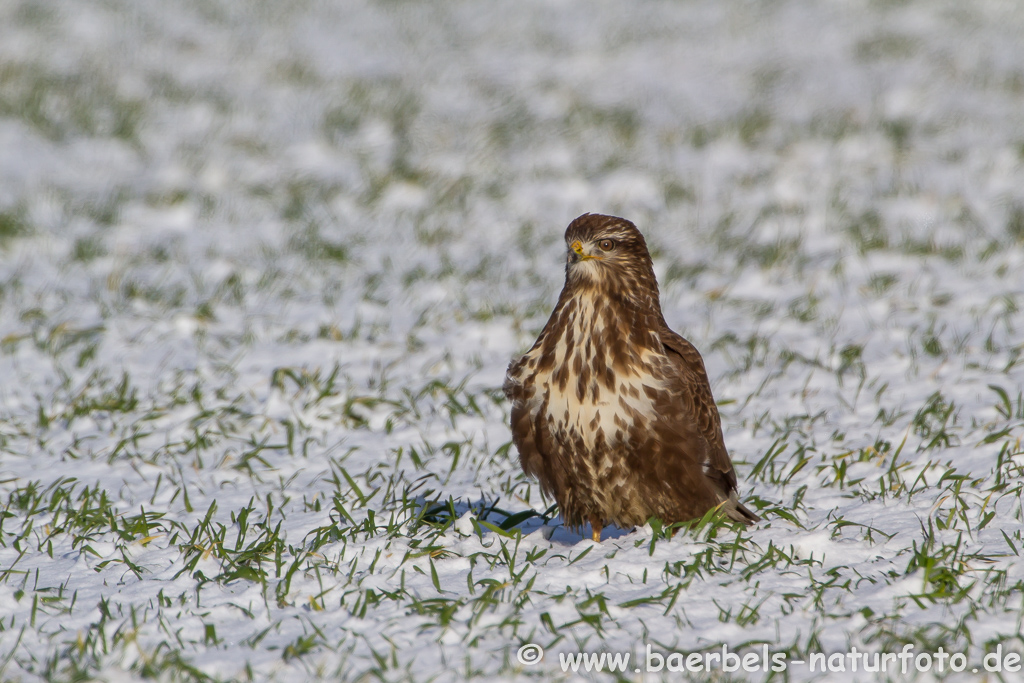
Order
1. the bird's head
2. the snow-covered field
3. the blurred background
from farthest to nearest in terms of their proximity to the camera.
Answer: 1. the blurred background
2. the bird's head
3. the snow-covered field

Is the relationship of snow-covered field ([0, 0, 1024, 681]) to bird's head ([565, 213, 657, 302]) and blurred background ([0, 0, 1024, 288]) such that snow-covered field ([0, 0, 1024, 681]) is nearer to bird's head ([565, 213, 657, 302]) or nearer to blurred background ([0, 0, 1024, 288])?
blurred background ([0, 0, 1024, 288])

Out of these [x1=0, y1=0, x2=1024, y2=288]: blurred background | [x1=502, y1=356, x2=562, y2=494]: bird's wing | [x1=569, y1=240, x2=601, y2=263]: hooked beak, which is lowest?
[x1=502, y1=356, x2=562, y2=494]: bird's wing

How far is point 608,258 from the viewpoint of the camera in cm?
424

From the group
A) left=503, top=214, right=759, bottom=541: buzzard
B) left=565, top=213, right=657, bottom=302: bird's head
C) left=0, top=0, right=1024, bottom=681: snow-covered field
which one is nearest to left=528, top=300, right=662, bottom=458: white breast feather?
left=503, top=214, right=759, bottom=541: buzzard

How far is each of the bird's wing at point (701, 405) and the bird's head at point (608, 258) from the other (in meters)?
0.23

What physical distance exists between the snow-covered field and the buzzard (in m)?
0.19

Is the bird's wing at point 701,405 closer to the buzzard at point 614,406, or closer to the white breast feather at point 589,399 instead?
the buzzard at point 614,406

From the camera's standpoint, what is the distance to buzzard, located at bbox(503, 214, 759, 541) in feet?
13.3

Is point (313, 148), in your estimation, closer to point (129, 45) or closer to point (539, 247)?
point (539, 247)

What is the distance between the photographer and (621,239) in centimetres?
430

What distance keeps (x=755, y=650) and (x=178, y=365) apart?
4286 millimetres

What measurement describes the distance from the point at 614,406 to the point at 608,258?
591 millimetres

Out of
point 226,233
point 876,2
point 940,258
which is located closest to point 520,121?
point 226,233

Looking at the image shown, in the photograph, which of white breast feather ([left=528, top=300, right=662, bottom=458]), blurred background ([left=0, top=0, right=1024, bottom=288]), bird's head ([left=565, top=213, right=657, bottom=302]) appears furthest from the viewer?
blurred background ([left=0, top=0, right=1024, bottom=288])
